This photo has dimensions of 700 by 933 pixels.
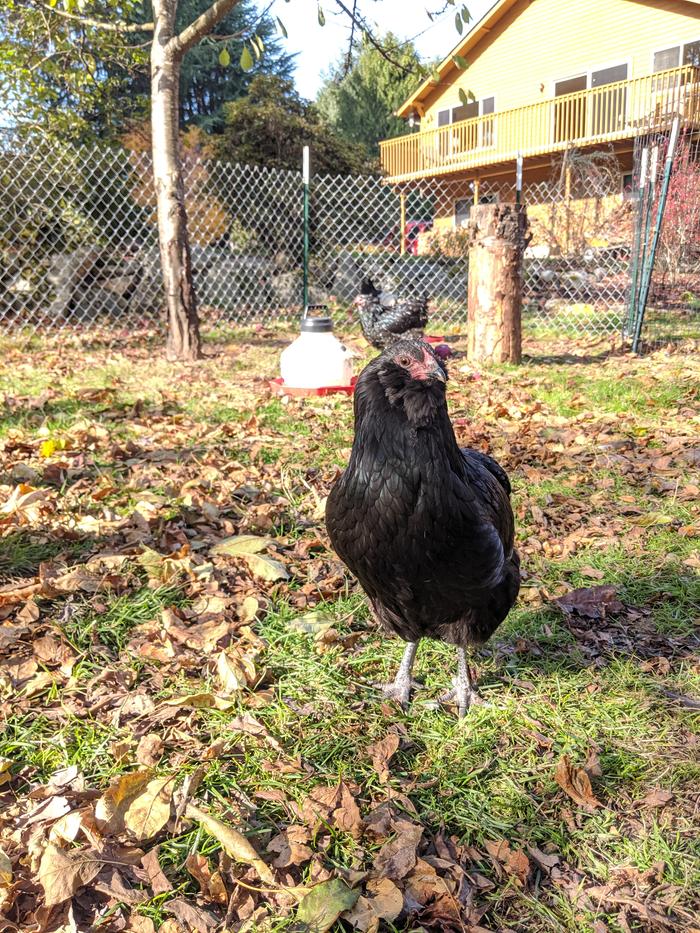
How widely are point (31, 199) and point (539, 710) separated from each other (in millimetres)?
9161

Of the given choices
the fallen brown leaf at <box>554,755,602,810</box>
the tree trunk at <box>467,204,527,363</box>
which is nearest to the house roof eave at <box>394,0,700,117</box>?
the tree trunk at <box>467,204,527,363</box>

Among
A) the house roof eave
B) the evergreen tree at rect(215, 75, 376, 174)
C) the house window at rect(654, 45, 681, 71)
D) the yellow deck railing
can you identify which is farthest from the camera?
the house roof eave

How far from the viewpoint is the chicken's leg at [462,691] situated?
2.28 metres

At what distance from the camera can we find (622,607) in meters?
2.75

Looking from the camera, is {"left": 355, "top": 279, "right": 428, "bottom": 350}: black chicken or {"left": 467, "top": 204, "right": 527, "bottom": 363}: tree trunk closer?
{"left": 467, "top": 204, "right": 527, "bottom": 363}: tree trunk

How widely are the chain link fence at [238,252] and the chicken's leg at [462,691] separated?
23.0 feet

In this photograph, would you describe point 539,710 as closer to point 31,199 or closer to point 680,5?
point 31,199

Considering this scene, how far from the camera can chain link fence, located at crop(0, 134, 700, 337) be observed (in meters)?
8.62

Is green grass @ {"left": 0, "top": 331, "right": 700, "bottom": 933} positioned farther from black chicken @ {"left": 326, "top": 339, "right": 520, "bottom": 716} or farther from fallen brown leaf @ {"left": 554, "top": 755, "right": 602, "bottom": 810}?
black chicken @ {"left": 326, "top": 339, "right": 520, "bottom": 716}

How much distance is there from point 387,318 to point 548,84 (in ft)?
56.0

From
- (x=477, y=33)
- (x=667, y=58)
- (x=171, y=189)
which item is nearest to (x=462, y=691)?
(x=171, y=189)

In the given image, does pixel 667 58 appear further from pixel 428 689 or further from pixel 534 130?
pixel 428 689

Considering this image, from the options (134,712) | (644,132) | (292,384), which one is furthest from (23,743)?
(644,132)

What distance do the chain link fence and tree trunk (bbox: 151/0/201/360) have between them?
1309 mm
